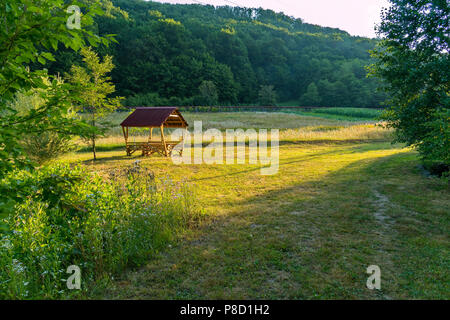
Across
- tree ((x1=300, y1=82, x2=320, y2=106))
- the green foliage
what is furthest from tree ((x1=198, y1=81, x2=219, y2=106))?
the green foliage

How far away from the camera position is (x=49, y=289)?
4.02 meters

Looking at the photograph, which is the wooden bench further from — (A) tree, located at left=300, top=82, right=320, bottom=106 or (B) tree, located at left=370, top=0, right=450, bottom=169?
(A) tree, located at left=300, top=82, right=320, bottom=106

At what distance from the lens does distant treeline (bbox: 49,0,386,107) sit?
296 ft

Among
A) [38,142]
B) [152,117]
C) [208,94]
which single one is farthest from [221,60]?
[38,142]

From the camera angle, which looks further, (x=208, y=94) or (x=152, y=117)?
(x=208, y=94)

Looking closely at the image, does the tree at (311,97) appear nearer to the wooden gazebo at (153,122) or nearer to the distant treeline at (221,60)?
the distant treeline at (221,60)

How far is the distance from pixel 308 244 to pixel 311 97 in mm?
107208

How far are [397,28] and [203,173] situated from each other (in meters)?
11.6

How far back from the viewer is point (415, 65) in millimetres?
10797

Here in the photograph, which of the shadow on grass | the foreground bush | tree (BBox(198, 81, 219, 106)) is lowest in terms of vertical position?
the shadow on grass

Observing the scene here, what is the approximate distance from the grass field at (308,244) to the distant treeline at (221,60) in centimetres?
7474

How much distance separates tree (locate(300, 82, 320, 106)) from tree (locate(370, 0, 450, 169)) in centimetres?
9652

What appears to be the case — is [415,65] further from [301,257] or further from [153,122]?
[153,122]
